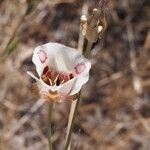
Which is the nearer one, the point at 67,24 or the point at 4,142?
the point at 4,142

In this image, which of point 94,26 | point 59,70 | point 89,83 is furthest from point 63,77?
point 89,83

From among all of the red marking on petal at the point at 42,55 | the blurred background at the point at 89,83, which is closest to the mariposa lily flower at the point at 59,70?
the red marking on petal at the point at 42,55

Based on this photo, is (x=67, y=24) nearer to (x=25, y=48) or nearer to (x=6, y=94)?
(x=25, y=48)

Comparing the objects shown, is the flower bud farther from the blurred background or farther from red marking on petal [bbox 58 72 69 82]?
the blurred background

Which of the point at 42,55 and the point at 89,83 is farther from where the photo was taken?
the point at 89,83

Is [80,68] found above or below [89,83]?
above

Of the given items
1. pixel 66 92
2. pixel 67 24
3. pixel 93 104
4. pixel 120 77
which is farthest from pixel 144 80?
pixel 66 92

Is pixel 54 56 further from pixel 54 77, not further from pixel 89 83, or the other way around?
pixel 89 83
